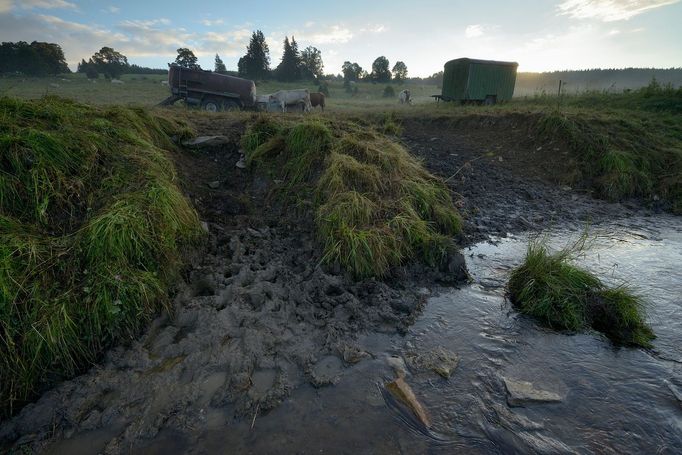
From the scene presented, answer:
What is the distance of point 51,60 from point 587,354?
233 feet

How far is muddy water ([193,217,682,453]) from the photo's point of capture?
2260 mm

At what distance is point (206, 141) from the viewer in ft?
21.4

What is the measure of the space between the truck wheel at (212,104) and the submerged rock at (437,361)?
19.5 m

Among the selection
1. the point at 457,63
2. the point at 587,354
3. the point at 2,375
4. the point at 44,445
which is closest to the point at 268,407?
the point at 44,445

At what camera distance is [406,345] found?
10.4ft

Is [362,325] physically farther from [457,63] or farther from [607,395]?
[457,63]

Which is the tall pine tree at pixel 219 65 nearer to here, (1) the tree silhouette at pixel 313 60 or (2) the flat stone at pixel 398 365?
(1) the tree silhouette at pixel 313 60

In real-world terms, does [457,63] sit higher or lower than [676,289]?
higher

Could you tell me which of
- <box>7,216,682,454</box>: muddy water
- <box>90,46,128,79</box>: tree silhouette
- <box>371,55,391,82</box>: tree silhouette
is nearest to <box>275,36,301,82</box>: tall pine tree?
<box>371,55,391,82</box>: tree silhouette

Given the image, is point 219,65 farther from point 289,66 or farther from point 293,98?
point 293,98

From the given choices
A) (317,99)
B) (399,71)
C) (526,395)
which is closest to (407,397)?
(526,395)

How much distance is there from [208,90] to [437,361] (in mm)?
20501

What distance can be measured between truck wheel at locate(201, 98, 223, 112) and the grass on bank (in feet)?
46.4

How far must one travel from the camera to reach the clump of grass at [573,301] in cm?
331
